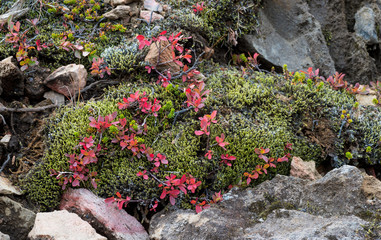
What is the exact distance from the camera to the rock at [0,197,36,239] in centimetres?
292

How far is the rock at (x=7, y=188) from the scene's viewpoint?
309cm

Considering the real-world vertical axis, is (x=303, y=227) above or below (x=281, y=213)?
above

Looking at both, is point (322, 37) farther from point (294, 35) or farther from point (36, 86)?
point (36, 86)

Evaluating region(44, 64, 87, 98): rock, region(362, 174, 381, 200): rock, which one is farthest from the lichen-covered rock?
region(362, 174, 381, 200): rock

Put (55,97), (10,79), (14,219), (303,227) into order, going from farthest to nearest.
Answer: (55,97)
(10,79)
(14,219)
(303,227)

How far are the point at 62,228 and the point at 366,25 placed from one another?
6.48m

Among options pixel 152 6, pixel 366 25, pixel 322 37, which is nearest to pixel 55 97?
pixel 152 6

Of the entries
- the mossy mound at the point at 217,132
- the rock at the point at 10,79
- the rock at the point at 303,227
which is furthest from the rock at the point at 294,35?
Result: the rock at the point at 10,79

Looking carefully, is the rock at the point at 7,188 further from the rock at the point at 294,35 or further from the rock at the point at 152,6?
the rock at the point at 294,35

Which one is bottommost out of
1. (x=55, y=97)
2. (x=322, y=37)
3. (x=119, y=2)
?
(x=55, y=97)

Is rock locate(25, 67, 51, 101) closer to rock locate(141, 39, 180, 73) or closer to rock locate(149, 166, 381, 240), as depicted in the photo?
rock locate(141, 39, 180, 73)

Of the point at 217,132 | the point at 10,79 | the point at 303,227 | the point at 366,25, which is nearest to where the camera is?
the point at 303,227

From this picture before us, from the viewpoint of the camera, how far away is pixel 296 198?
3.07 m

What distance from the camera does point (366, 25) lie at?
21.7ft
